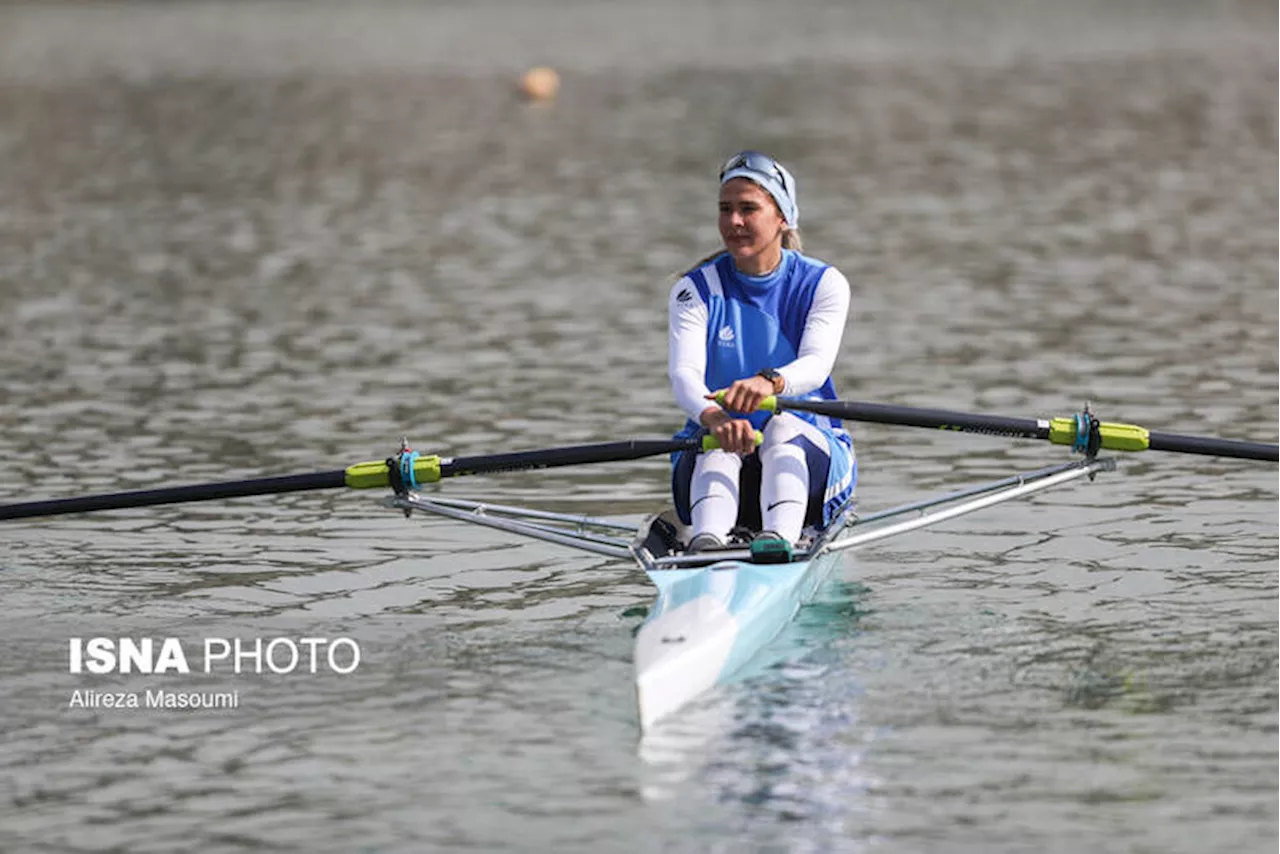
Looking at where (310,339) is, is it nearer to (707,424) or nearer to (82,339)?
(82,339)

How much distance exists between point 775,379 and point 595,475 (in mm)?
3650

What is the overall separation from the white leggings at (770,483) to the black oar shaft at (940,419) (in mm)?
200

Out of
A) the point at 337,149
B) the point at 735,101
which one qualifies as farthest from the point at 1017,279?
the point at 735,101

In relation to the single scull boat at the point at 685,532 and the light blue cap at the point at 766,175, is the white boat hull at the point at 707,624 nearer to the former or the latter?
the single scull boat at the point at 685,532

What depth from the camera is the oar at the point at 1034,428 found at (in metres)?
10.1

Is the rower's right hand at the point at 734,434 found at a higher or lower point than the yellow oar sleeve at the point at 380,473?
higher

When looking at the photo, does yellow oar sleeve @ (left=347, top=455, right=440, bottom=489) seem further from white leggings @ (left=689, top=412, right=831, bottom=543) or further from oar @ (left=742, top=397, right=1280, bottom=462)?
oar @ (left=742, top=397, right=1280, bottom=462)

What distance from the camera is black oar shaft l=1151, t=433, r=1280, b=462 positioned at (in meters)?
10.3

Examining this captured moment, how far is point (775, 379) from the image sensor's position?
10086 millimetres

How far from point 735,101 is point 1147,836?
34.4 m

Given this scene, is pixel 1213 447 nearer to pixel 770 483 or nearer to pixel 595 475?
pixel 770 483

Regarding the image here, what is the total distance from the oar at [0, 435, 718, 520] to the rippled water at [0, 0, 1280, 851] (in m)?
0.45

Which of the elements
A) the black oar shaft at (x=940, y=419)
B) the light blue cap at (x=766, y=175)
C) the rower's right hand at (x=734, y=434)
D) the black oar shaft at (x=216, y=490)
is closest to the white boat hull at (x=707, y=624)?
the rower's right hand at (x=734, y=434)

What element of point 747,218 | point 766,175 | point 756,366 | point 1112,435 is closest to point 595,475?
point 756,366
